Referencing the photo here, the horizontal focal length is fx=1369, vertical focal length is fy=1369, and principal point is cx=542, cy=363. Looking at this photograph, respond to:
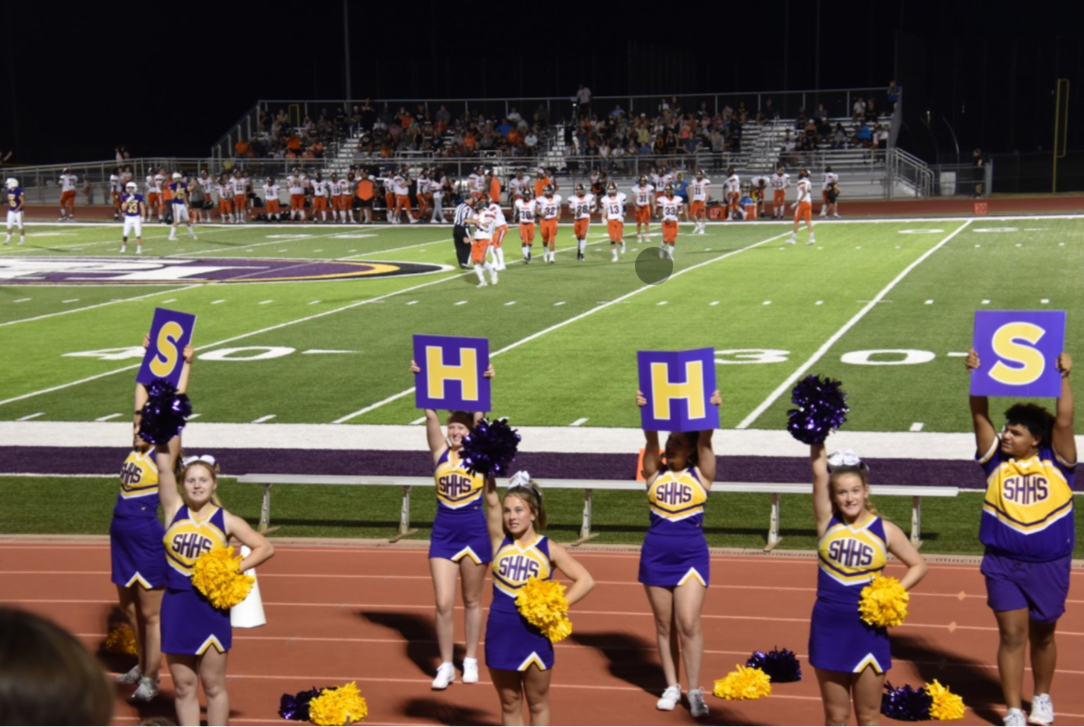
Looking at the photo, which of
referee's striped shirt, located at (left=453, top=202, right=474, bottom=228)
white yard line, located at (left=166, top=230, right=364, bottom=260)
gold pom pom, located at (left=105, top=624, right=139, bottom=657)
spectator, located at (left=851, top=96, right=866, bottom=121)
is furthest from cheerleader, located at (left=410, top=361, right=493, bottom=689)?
spectator, located at (left=851, top=96, right=866, bottom=121)

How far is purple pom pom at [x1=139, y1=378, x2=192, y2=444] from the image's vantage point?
6879mm

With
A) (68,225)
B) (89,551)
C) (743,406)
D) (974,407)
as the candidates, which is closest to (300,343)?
(743,406)

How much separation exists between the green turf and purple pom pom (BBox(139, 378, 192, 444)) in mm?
4404

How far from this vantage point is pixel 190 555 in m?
6.55

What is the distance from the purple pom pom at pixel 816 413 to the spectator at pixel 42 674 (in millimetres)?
4884

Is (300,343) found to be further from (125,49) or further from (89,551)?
(125,49)

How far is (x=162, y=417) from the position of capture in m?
6.89

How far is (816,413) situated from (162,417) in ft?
10.6

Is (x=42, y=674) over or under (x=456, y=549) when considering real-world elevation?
over

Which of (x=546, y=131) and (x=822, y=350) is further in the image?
(x=546, y=131)

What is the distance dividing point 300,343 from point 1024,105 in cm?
4157

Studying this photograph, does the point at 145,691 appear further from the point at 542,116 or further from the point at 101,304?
the point at 542,116

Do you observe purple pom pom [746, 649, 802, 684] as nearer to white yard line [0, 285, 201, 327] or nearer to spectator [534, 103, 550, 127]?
white yard line [0, 285, 201, 327]

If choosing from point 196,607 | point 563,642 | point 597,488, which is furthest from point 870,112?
point 196,607
